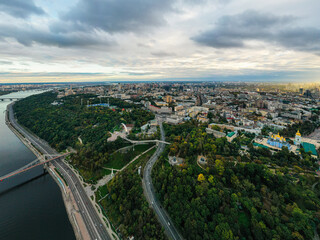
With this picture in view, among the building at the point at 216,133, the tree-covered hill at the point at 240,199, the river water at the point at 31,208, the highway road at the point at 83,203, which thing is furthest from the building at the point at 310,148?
the river water at the point at 31,208

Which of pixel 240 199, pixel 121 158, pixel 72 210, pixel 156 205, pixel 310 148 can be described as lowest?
pixel 72 210

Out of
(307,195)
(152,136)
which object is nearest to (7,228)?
(152,136)

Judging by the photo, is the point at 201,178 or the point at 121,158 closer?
the point at 201,178

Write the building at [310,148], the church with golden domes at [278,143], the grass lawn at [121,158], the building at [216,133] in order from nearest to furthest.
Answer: the building at [310,148] → the church with golden domes at [278,143] → the grass lawn at [121,158] → the building at [216,133]

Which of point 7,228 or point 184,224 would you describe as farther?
point 7,228

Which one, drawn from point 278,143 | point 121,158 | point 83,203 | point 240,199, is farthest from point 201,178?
point 278,143

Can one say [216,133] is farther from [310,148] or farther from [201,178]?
[201,178]

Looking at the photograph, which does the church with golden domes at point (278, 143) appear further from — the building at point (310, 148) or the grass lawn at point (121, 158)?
the grass lawn at point (121, 158)

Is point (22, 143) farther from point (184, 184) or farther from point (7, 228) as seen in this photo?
point (184, 184)
